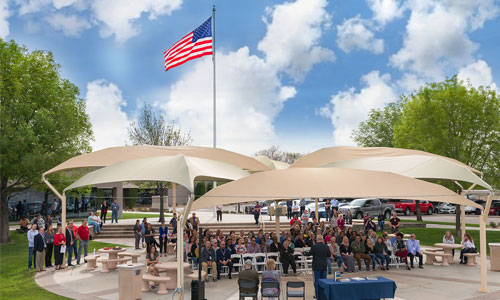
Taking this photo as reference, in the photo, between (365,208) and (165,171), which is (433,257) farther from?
(365,208)

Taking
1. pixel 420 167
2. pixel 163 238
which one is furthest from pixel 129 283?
pixel 420 167

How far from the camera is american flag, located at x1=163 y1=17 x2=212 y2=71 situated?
85.1 feet

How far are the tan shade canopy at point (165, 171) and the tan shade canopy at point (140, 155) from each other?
12.0ft

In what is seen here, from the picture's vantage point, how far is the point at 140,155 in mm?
20328

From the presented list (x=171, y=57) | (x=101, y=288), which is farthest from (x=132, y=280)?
(x=171, y=57)

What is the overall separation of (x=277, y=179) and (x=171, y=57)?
15.1 metres

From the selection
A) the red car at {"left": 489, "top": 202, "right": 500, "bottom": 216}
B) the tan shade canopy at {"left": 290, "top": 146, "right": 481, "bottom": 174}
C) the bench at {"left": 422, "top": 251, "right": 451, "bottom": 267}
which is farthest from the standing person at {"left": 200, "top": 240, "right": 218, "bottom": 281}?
the red car at {"left": 489, "top": 202, "right": 500, "bottom": 216}

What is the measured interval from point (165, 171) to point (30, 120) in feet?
51.7

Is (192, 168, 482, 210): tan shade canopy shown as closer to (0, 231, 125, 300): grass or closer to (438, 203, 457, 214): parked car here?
(0, 231, 125, 300): grass

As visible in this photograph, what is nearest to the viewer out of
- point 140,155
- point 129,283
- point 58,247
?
point 129,283

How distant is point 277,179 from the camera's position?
13.4 meters

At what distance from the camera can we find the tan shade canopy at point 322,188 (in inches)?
502

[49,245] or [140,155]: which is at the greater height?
[140,155]

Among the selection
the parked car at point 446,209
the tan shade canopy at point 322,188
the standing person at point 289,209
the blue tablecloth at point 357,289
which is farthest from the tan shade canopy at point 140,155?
the parked car at point 446,209
